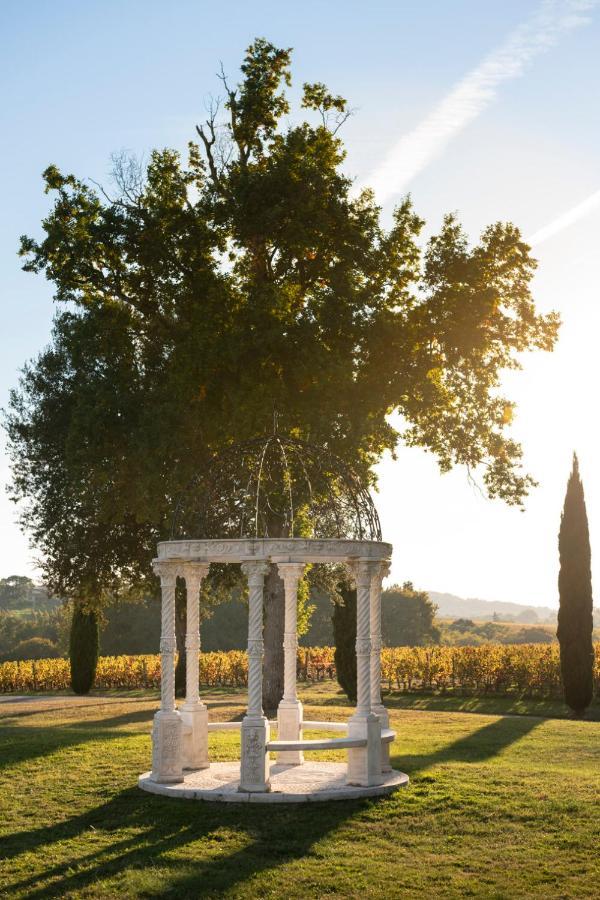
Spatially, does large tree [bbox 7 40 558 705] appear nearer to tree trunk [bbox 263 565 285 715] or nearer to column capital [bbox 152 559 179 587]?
tree trunk [bbox 263 565 285 715]

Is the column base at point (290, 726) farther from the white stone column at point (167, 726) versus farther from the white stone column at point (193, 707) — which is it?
the white stone column at point (167, 726)

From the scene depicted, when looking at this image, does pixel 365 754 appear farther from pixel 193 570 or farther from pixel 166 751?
pixel 193 570

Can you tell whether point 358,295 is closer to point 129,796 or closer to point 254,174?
point 254,174

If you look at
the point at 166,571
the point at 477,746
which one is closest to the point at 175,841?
the point at 166,571

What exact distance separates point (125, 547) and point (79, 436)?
726cm

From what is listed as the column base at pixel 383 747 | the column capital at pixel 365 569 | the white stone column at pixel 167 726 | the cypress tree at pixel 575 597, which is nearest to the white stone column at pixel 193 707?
the white stone column at pixel 167 726

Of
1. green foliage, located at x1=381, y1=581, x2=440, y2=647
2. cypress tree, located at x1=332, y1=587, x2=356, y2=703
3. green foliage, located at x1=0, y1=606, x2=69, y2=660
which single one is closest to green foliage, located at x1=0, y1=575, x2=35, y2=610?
green foliage, located at x1=0, y1=606, x2=69, y2=660

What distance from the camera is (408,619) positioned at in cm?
6638

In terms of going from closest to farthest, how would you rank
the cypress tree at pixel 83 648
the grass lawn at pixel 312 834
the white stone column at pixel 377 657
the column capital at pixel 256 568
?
the grass lawn at pixel 312 834, the column capital at pixel 256 568, the white stone column at pixel 377 657, the cypress tree at pixel 83 648

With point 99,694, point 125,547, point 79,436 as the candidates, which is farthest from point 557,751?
point 99,694

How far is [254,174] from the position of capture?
26.3m

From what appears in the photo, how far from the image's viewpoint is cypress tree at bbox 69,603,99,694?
126 ft

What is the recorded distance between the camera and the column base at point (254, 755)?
50.7 ft

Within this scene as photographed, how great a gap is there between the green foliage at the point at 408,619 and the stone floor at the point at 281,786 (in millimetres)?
46946
